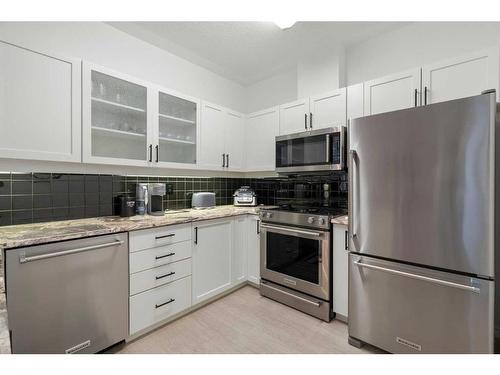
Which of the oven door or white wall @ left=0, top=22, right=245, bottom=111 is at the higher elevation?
white wall @ left=0, top=22, right=245, bottom=111

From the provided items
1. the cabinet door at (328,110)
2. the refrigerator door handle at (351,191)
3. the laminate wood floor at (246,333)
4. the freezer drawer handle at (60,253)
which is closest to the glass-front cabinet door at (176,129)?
the freezer drawer handle at (60,253)

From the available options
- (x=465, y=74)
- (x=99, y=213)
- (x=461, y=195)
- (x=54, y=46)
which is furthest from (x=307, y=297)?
(x=54, y=46)

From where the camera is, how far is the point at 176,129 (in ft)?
8.18

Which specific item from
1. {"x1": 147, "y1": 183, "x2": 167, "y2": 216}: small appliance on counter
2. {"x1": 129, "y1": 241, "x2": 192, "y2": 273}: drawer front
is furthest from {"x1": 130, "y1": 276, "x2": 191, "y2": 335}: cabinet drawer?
{"x1": 147, "y1": 183, "x2": 167, "y2": 216}: small appliance on counter

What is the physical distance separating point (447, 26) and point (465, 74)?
2.16 feet

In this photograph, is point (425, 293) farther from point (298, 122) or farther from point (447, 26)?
point (447, 26)

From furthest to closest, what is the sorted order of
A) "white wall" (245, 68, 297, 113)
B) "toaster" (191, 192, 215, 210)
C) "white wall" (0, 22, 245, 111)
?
1. "white wall" (245, 68, 297, 113)
2. "toaster" (191, 192, 215, 210)
3. "white wall" (0, 22, 245, 111)

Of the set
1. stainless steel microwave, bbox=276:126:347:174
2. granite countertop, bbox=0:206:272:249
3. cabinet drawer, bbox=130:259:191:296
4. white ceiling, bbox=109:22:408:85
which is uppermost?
white ceiling, bbox=109:22:408:85

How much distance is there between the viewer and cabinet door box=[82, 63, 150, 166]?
1794mm

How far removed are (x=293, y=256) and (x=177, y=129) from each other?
172 cm

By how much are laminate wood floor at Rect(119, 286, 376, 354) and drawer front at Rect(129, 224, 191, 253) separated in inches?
26.6

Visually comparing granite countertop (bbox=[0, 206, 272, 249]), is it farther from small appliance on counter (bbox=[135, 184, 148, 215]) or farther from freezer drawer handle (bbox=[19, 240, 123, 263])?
small appliance on counter (bbox=[135, 184, 148, 215])

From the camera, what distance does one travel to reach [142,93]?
214cm

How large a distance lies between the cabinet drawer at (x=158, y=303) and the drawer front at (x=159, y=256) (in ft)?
0.63
